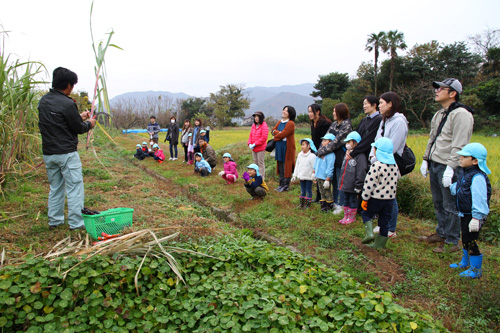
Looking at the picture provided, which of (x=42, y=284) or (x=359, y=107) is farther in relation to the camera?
(x=359, y=107)

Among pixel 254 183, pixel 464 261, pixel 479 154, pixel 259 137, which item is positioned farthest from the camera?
pixel 259 137

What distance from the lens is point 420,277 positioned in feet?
11.6

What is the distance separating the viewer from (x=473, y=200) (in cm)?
338

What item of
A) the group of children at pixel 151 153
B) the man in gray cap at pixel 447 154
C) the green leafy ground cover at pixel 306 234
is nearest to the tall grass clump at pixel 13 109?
the green leafy ground cover at pixel 306 234

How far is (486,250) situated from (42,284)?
16.8ft

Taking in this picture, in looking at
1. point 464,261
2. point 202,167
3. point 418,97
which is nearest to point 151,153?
point 202,167

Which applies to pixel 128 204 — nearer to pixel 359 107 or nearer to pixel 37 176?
pixel 37 176

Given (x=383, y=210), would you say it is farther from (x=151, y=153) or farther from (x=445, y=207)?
(x=151, y=153)

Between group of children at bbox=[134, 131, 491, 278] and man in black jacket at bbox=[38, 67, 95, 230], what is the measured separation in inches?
133

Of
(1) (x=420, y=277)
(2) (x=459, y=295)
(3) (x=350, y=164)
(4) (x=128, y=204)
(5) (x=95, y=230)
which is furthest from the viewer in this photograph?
(4) (x=128, y=204)

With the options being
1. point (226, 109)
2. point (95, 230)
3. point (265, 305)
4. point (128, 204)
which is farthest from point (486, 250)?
point (226, 109)

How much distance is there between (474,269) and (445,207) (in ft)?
3.15

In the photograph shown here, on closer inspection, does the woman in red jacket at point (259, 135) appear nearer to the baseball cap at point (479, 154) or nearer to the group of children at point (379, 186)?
the group of children at point (379, 186)

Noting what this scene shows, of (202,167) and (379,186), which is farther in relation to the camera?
(202,167)
